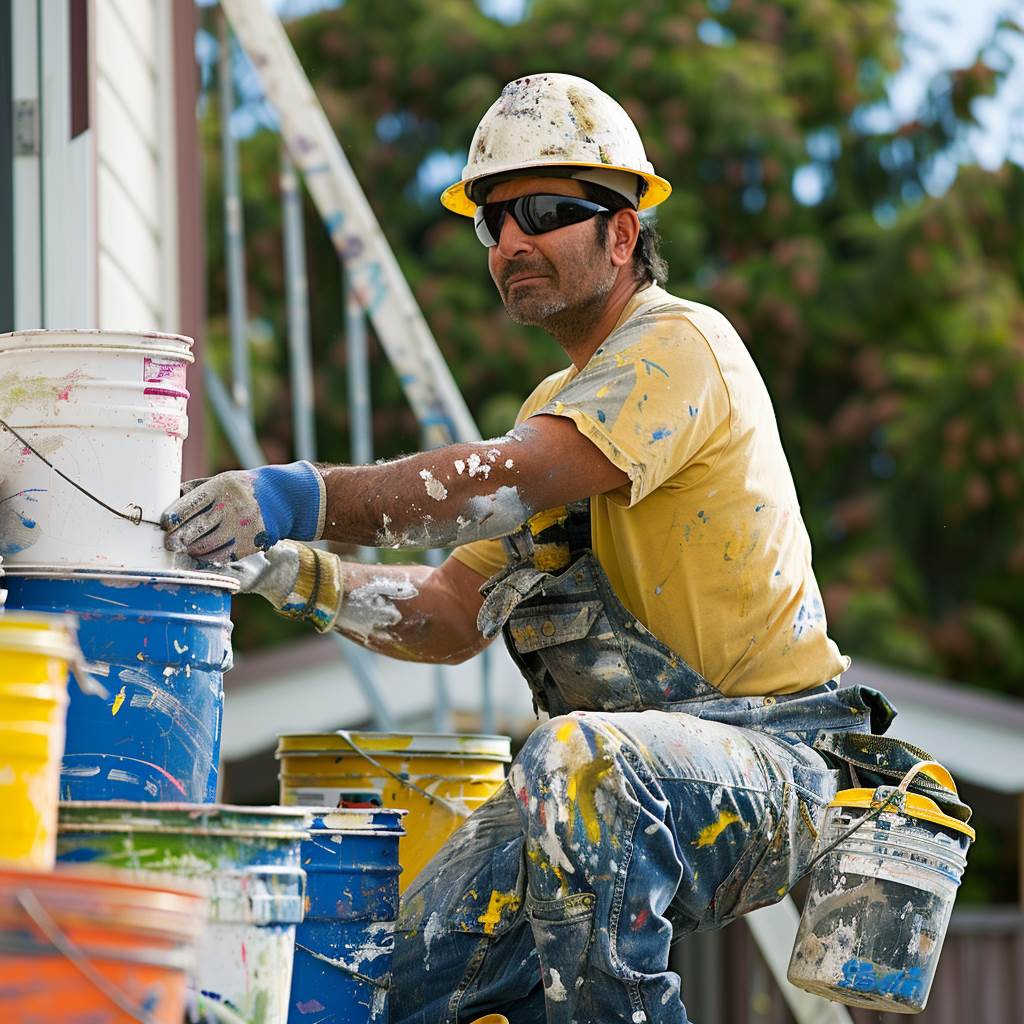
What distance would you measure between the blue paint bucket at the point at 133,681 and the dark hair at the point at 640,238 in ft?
4.62

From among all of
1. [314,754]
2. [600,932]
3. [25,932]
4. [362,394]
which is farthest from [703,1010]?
[25,932]

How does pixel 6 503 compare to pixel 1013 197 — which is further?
pixel 1013 197

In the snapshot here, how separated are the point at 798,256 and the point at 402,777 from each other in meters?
11.3

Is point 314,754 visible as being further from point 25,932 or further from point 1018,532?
point 1018,532

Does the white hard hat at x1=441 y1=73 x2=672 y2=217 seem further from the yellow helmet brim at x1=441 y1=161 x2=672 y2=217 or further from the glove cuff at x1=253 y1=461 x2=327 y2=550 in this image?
the glove cuff at x1=253 y1=461 x2=327 y2=550

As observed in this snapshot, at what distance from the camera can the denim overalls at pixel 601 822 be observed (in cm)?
319

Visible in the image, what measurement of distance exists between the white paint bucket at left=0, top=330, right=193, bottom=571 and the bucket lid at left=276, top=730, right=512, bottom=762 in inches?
43.7

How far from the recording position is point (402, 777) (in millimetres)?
4082

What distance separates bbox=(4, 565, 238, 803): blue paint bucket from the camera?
9.48ft

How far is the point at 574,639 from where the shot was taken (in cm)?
380

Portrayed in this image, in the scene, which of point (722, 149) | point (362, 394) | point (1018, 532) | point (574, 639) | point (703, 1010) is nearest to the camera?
point (574, 639)

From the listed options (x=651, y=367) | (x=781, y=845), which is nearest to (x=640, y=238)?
(x=651, y=367)

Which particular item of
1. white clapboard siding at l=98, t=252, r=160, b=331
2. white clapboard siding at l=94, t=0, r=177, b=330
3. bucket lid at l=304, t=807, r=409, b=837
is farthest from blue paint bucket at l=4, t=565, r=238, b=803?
white clapboard siding at l=94, t=0, r=177, b=330

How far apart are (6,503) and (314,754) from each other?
125 cm
